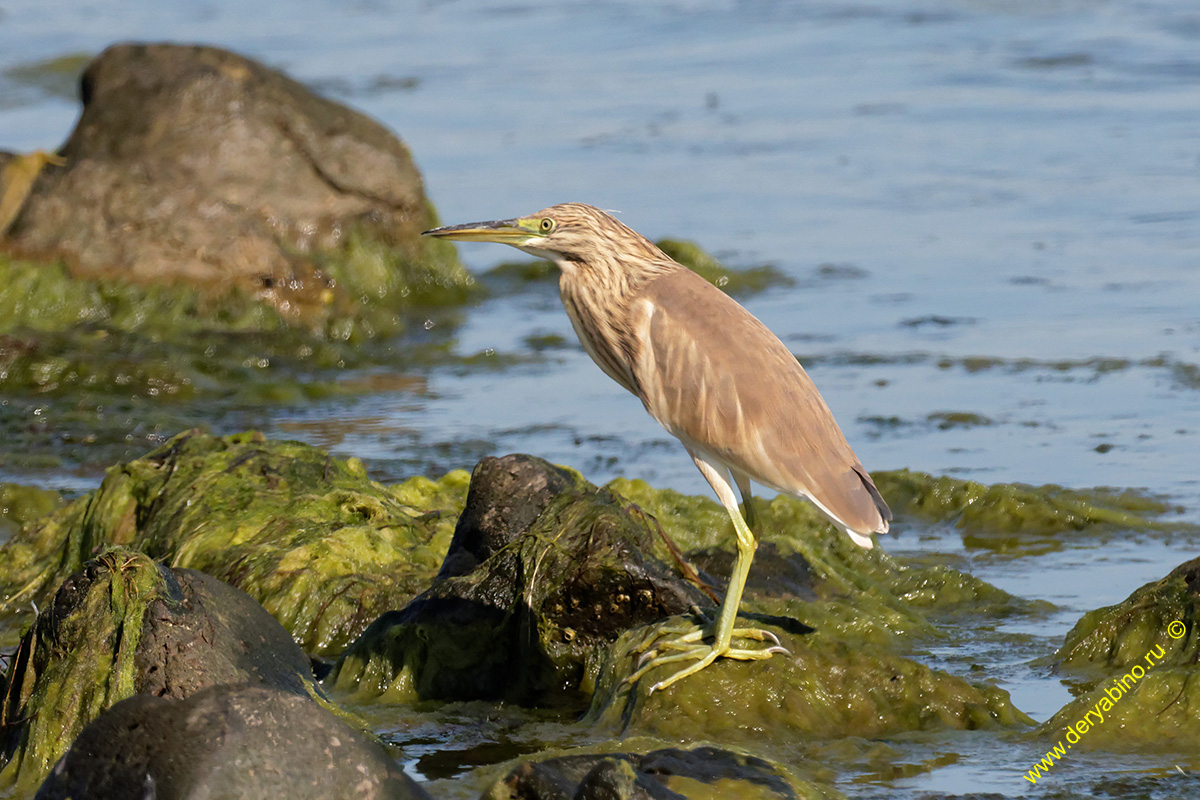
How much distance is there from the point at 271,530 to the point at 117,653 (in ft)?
5.78

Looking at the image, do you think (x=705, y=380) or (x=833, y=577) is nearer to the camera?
(x=705, y=380)

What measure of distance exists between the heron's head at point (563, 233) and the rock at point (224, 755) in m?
1.71

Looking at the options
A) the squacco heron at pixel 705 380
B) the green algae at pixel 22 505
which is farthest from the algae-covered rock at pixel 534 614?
the green algae at pixel 22 505

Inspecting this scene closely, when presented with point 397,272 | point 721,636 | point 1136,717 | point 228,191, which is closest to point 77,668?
point 721,636

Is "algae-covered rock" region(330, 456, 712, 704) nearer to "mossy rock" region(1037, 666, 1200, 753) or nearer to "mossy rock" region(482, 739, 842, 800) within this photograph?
"mossy rock" region(482, 739, 842, 800)

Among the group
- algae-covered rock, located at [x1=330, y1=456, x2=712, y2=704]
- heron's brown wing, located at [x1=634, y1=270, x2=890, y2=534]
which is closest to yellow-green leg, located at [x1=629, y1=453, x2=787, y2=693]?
→ heron's brown wing, located at [x1=634, y1=270, x2=890, y2=534]

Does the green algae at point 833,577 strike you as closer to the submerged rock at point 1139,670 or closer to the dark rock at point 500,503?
the dark rock at point 500,503

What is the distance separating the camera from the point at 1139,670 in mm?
5062

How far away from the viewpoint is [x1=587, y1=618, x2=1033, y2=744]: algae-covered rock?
4.75m

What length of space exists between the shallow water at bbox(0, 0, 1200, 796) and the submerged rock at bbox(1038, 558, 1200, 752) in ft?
0.46

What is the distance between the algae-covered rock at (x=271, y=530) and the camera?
5.95m

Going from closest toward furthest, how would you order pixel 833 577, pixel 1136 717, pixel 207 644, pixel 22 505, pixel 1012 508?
1. pixel 207 644
2. pixel 1136 717
3. pixel 833 577
4. pixel 1012 508
5. pixel 22 505

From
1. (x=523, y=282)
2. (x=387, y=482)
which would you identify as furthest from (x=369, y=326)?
(x=387, y=482)

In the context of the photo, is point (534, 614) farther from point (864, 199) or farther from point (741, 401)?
point (864, 199)
